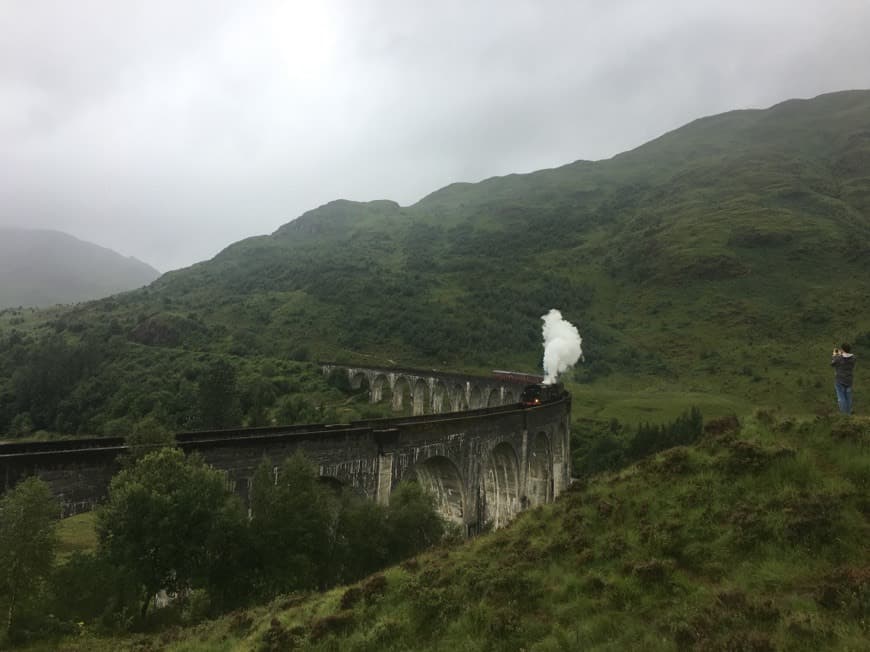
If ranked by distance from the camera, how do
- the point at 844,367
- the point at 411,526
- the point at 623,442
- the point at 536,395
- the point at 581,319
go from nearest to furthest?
the point at 844,367 → the point at 411,526 → the point at 536,395 → the point at 623,442 → the point at 581,319

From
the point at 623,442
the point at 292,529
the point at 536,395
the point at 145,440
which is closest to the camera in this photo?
the point at 292,529

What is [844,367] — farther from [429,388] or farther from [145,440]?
[429,388]

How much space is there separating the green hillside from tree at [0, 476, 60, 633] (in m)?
49.3

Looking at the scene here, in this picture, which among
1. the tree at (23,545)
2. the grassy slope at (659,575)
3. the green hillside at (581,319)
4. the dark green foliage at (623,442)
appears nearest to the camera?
the grassy slope at (659,575)

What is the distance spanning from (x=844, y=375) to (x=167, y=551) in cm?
1926

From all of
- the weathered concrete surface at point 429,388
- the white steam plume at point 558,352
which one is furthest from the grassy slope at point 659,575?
the weathered concrete surface at point 429,388

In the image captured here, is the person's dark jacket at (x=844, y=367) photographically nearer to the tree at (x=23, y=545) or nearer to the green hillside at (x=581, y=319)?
the tree at (x=23, y=545)

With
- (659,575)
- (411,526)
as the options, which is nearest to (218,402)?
(411,526)

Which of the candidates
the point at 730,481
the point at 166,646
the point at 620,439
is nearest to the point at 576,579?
the point at 730,481

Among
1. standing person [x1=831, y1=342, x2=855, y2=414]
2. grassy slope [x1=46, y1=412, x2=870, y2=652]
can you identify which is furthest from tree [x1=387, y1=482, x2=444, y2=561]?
standing person [x1=831, y1=342, x2=855, y2=414]

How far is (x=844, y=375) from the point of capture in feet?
41.6

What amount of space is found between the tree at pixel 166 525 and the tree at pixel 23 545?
1424mm

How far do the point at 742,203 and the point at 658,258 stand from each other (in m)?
47.0

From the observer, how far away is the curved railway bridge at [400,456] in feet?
56.4
